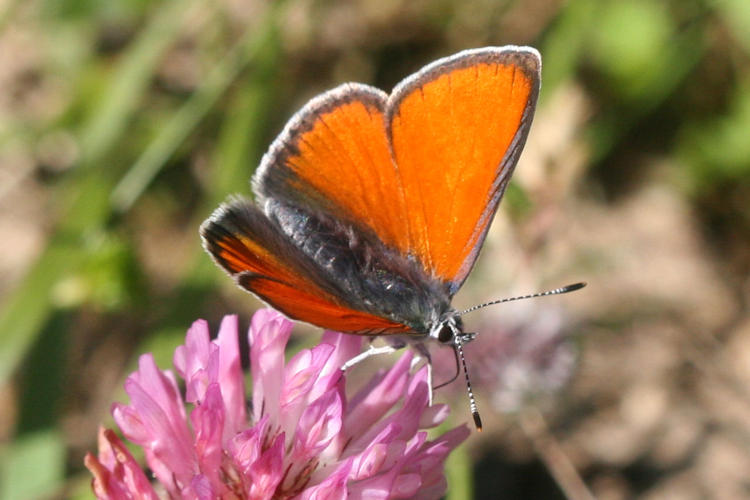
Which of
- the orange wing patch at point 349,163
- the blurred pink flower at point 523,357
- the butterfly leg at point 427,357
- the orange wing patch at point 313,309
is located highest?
the orange wing patch at point 349,163

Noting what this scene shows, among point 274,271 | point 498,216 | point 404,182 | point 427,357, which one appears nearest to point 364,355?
point 427,357

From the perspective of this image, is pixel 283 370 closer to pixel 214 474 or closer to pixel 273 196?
pixel 214 474

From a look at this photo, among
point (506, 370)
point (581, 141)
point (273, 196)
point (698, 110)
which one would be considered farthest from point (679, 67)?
point (273, 196)

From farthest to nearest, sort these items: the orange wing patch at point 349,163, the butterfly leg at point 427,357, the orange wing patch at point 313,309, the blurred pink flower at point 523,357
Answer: the blurred pink flower at point 523,357 < the orange wing patch at point 349,163 < the butterfly leg at point 427,357 < the orange wing patch at point 313,309

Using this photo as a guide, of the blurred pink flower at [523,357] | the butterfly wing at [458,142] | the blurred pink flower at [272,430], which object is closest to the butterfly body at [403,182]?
the butterfly wing at [458,142]

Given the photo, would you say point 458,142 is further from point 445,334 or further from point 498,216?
point 498,216

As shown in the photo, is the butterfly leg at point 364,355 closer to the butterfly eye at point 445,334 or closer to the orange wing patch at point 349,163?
the butterfly eye at point 445,334

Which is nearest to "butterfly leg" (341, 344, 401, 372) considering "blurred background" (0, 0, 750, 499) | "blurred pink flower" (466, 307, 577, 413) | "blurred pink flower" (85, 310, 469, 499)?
"blurred pink flower" (85, 310, 469, 499)
